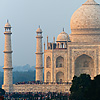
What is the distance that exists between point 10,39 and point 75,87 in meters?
16.8

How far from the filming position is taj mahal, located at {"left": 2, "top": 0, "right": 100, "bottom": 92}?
72.6 meters

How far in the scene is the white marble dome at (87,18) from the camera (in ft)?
248

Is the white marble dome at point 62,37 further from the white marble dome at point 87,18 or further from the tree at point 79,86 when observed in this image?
Result: the tree at point 79,86

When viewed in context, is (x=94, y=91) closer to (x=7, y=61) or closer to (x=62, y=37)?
(x=7, y=61)

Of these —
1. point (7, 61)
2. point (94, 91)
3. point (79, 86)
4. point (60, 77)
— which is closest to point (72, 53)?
point (60, 77)

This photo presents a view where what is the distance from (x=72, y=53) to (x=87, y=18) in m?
4.82

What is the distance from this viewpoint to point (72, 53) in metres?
74.4

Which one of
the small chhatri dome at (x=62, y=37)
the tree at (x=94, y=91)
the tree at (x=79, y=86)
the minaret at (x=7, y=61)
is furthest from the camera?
the small chhatri dome at (x=62, y=37)

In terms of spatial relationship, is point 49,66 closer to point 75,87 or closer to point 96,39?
point 96,39

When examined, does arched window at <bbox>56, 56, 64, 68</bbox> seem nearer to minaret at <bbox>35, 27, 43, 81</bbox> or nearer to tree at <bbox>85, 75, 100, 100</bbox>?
minaret at <bbox>35, 27, 43, 81</bbox>

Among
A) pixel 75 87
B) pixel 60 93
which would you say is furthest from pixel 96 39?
pixel 75 87

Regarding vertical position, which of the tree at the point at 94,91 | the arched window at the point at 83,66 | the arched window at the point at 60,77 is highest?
the arched window at the point at 83,66

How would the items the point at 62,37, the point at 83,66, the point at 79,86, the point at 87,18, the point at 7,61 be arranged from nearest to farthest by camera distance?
1. the point at 79,86
2. the point at 7,61
3. the point at 83,66
4. the point at 87,18
5. the point at 62,37

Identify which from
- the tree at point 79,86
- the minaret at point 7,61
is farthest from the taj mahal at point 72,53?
the tree at point 79,86
